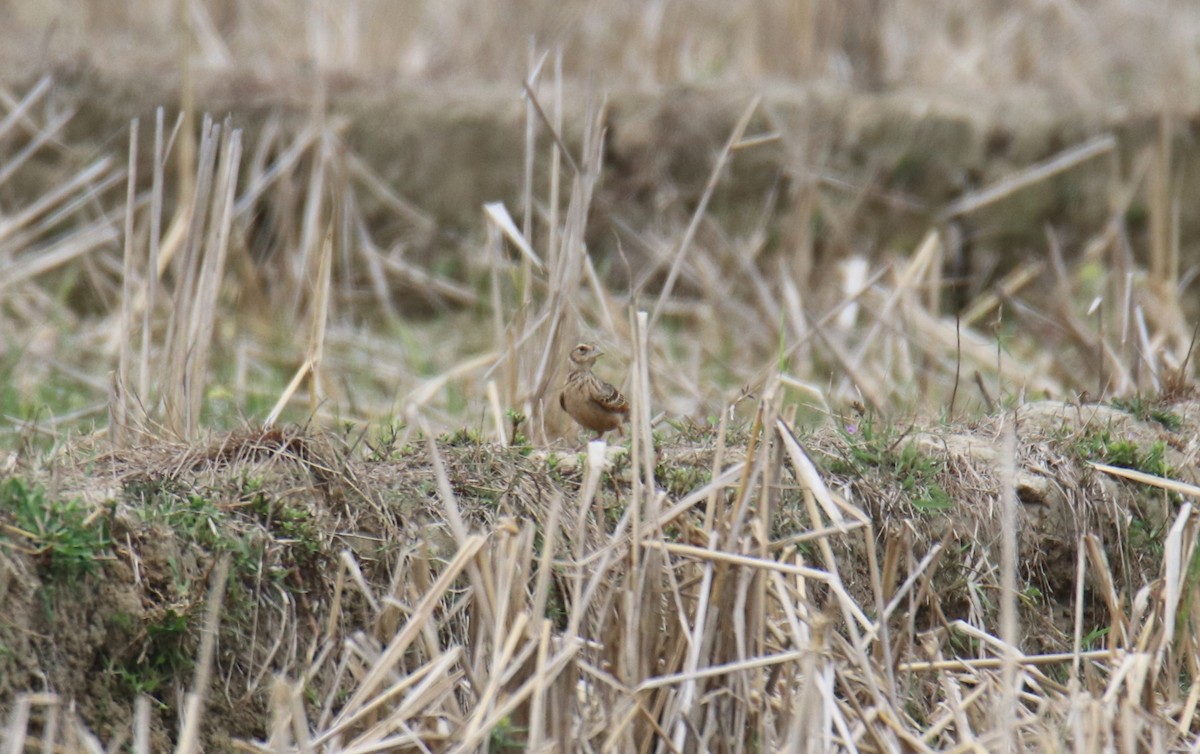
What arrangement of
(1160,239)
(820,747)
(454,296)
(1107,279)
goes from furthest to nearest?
(454,296) → (1107,279) → (1160,239) → (820,747)

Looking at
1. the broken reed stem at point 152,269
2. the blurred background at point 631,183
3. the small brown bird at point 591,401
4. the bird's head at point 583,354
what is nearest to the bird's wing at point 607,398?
the small brown bird at point 591,401

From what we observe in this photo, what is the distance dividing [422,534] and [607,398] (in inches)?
47.1

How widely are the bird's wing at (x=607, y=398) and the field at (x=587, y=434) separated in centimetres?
21

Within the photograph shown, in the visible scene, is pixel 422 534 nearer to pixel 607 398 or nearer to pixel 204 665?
pixel 204 665

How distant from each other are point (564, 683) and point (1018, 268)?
19.4 ft

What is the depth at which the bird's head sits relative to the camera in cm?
451

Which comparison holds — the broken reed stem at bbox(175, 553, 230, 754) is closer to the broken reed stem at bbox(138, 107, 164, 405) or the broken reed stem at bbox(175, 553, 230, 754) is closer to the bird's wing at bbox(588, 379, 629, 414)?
the broken reed stem at bbox(138, 107, 164, 405)

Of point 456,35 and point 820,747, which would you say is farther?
point 456,35

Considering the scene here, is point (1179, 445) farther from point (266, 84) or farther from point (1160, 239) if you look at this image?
point (266, 84)

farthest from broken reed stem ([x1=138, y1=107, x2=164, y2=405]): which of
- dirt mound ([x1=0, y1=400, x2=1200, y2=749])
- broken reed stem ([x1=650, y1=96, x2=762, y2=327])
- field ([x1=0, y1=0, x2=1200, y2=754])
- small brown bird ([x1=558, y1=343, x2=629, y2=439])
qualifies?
broken reed stem ([x1=650, y1=96, x2=762, y2=327])

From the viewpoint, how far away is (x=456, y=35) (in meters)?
9.90

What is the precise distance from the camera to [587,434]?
15.7 feet

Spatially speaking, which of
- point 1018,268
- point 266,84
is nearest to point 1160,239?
point 1018,268

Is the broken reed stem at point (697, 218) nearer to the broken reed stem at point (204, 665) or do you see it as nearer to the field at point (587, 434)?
the field at point (587, 434)
